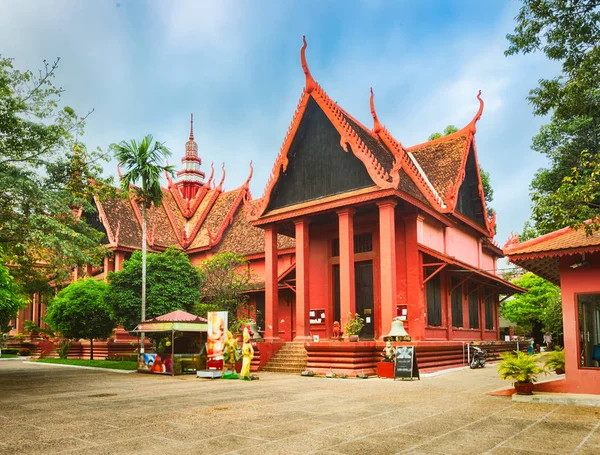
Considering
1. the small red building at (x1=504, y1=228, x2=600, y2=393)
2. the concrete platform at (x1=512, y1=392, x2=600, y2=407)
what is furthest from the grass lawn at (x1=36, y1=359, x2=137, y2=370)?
the small red building at (x1=504, y1=228, x2=600, y2=393)

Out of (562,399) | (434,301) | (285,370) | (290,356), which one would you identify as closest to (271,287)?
(290,356)

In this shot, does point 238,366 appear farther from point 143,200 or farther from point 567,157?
point 567,157

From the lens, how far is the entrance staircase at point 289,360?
63.9 ft

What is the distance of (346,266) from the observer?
19.7 m

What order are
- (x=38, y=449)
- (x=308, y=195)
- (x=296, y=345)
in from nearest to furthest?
(x=38, y=449) → (x=296, y=345) → (x=308, y=195)

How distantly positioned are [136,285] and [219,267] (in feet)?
12.3

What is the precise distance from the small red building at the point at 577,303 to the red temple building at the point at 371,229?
7.55 metres

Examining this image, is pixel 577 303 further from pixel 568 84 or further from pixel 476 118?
pixel 476 118

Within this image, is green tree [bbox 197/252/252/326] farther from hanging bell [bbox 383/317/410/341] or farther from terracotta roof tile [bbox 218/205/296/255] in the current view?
hanging bell [bbox 383/317/410/341]

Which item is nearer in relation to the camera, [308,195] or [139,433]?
[139,433]

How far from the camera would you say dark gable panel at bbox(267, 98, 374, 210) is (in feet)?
68.3

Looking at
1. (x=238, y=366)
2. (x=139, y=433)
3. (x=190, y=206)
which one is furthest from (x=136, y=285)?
(x=139, y=433)

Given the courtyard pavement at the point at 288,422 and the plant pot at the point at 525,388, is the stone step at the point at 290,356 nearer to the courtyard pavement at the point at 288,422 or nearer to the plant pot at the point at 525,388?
the courtyard pavement at the point at 288,422

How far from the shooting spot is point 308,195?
22.0 m
